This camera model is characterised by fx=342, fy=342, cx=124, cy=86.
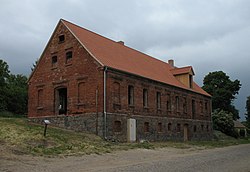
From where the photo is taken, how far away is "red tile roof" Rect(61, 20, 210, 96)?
29531 mm

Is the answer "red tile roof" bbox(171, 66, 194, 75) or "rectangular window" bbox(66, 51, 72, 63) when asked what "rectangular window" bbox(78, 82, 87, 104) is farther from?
"red tile roof" bbox(171, 66, 194, 75)

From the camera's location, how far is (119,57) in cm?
3259

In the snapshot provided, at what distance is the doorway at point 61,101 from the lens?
31.2 m

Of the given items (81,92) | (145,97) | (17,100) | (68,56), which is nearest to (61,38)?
(68,56)

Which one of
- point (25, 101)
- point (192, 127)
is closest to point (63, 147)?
point (192, 127)

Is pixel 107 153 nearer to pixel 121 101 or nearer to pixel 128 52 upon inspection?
pixel 121 101

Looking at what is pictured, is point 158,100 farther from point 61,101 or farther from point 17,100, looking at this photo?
point 17,100

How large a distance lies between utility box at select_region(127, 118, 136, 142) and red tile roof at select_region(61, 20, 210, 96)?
4.33m

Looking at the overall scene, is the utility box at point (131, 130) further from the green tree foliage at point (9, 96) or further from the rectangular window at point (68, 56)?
the green tree foliage at point (9, 96)

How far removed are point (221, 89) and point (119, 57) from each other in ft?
135

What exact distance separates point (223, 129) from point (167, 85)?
75.2 ft

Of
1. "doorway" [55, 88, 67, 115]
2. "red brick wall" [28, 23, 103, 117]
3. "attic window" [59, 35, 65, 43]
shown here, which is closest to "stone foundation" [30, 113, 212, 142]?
"red brick wall" [28, 23, 103, 117]

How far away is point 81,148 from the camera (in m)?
20.5

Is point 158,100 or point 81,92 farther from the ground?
point 81,92
